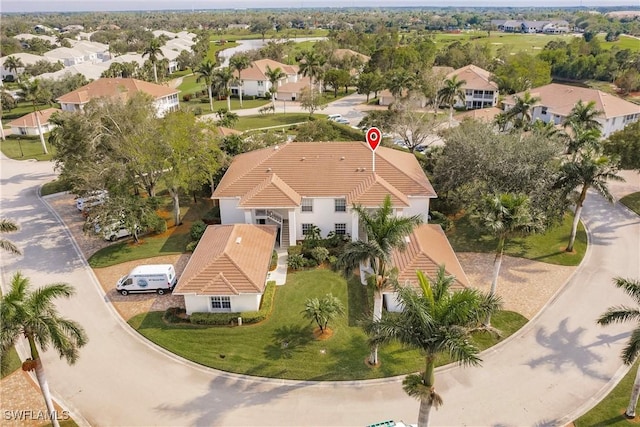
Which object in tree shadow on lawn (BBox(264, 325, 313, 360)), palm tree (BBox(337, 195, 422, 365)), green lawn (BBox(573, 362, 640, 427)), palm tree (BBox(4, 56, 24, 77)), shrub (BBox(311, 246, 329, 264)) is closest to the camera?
green lawn (BBox(573, 362, 640, 427))

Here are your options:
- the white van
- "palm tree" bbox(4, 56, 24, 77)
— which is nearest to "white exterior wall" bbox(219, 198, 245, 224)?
the white van

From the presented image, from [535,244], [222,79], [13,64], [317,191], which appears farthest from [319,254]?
[13,64]

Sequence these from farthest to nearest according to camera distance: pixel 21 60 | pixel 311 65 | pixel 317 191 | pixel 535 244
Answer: pixel 21 60 → pixel 311 65 → pixel 535 244 → pixel 317 191

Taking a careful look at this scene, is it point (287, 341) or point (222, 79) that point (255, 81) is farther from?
point (287, 341)

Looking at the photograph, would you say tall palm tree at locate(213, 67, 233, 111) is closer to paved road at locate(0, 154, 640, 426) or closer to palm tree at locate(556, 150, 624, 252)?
paved road at locate(0, 154, 640, 426)

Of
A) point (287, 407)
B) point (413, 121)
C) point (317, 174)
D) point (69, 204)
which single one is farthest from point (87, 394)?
point (413, 121)

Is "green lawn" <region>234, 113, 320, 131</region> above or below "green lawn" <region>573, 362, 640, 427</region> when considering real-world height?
above

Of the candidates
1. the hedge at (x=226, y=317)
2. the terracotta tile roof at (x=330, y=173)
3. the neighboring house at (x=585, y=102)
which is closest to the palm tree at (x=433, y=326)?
the hedge at (x=226, y=317)

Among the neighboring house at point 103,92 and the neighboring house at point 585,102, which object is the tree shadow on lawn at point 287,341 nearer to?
the neighboring house at point 585,102
